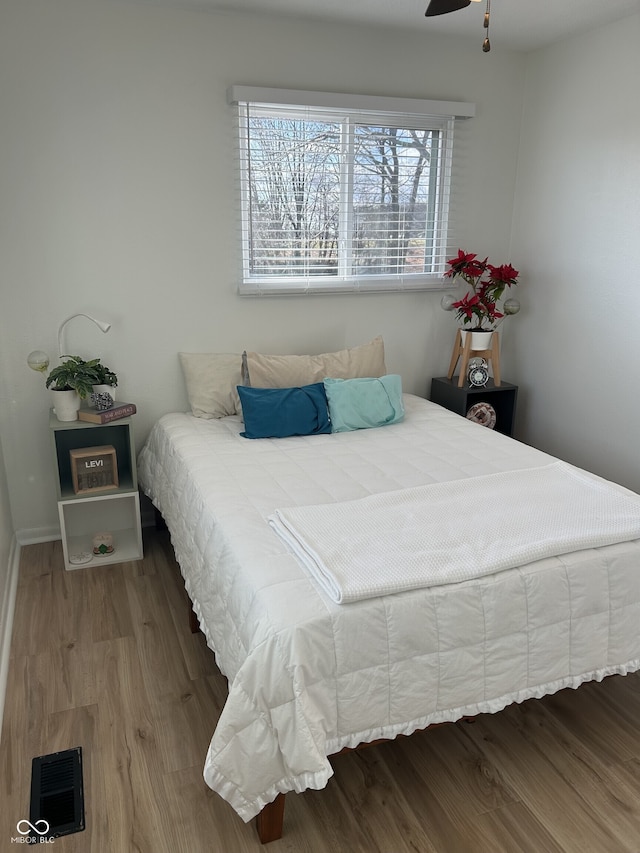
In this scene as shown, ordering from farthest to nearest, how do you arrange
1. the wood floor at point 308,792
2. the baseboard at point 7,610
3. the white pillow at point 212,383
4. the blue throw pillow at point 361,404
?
the white pillow at point 212,383 < the blue throw pillow at point 361,404 < the baseboard at point 7,610 < the wood floor at point 308,792

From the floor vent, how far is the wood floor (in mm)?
25

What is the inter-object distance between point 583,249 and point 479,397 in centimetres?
94

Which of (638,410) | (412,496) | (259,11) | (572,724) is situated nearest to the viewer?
(572,724)

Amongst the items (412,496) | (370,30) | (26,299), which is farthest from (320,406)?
(370,30)

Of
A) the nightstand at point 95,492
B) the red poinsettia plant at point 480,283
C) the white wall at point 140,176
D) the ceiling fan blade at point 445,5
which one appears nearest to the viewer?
the ceiling fan blade at point 445,5

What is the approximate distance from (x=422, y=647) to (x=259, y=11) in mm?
2808

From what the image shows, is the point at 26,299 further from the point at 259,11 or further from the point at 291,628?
the point at 291,628

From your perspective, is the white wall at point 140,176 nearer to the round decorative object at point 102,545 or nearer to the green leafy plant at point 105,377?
the green leafy plant at point 105,377

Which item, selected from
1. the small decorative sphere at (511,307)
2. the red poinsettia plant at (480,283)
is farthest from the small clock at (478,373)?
the small decorative sphere at (511,307)

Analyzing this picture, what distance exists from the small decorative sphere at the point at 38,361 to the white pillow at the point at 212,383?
646 mm

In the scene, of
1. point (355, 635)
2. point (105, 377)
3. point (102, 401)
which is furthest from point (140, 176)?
point (355, 635)

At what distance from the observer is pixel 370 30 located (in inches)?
127

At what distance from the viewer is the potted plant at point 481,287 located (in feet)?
11.6

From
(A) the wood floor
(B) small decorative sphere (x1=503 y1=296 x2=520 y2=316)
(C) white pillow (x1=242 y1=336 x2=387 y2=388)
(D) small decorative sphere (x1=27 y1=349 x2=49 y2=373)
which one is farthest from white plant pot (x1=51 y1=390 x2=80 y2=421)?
(B) small decorative sphere (x1=503 y1=296 x2=520 y2=316)
